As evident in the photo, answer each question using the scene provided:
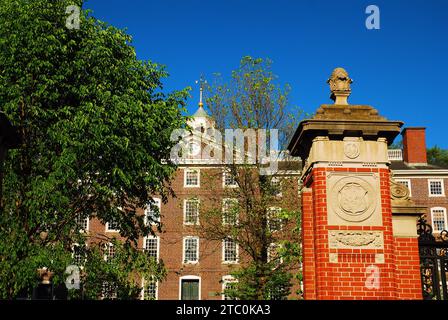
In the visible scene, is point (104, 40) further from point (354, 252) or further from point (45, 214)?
point (354, 252)

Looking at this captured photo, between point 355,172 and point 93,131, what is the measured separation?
1035cm

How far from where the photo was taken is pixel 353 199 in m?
7.25

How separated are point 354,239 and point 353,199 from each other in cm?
57

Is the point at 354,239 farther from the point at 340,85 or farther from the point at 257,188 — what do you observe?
the point at 257,188

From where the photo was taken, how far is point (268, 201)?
24000 millimetres

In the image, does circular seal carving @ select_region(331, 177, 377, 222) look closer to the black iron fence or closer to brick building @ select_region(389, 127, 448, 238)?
the black iron fence

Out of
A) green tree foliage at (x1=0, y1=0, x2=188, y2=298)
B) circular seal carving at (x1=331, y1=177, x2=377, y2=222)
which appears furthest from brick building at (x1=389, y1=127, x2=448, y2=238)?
circular seal carving at (x1=331, y1=177, x2=377, y2=222)

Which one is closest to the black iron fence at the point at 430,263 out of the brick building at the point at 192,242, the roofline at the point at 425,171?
the brick building at the point at 192,242

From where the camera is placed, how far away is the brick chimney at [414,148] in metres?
44.7

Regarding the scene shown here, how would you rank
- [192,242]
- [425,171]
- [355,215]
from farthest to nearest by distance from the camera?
1. [425,171]
2. [192,242]
3. [355,215]

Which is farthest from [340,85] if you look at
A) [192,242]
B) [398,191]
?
[192,242]

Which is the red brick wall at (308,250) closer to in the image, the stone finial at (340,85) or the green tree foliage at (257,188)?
the stone finial at (340,85)
